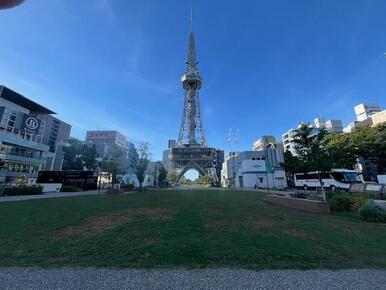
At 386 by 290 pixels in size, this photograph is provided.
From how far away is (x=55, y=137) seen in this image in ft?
306

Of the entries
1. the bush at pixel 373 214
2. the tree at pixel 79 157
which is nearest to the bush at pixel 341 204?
the bush at pixel 373 214

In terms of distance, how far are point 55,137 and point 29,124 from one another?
50.9 m

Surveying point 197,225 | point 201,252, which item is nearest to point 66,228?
point 197,225

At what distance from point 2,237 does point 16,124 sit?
57.7 metres

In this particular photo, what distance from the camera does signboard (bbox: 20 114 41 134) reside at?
4776cm

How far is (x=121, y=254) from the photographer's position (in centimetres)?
470

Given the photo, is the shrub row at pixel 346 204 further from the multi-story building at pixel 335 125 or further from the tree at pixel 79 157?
the multi-story building at pixel 335 125

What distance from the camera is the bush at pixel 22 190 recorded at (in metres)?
23.5

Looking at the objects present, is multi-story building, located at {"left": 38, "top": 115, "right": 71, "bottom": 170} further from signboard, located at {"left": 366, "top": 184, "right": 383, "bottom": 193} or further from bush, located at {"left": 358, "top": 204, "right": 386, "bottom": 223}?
bush, located at {"left": 358, "top": 204, "right": 386, "bottom": 223}

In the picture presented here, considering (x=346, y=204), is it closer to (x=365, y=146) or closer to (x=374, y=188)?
(x=374, y=188)

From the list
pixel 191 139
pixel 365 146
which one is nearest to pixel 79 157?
pixel 191 139

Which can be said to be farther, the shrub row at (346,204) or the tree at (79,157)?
the tree at (79,157)

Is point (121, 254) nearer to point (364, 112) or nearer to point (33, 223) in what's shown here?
point (33, 223)

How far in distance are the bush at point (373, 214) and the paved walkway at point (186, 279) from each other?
22.5 feet
